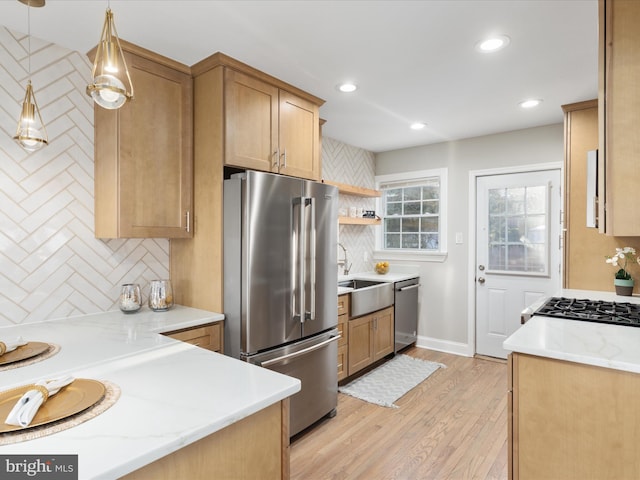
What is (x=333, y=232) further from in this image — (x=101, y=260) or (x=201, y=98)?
(x=101, y=260)

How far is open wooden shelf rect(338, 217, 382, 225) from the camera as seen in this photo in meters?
4.11

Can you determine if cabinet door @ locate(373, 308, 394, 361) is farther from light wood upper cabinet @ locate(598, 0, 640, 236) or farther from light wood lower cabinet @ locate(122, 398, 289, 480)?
light wood lower cabinet @ locate(122, 398, 289, 480)

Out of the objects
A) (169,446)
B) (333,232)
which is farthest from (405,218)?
(169,446)

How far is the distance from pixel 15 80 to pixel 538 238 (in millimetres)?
4367

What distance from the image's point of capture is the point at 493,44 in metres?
2.17

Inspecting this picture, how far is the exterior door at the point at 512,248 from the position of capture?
3.81 m

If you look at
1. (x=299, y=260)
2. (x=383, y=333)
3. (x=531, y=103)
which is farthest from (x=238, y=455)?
(x=531, y=103)

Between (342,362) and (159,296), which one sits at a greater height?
(159,296)

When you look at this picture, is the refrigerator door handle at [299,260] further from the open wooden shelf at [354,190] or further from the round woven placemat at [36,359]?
the open wooden shelf at [354,190]

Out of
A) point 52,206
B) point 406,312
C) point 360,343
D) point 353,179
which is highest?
point 353,179

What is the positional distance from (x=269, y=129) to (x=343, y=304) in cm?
161

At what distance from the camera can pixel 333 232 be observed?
2859 millimetres

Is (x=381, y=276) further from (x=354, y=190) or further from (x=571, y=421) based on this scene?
(x=571, y=421)

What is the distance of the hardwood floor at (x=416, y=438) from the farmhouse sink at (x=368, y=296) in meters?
0.78
